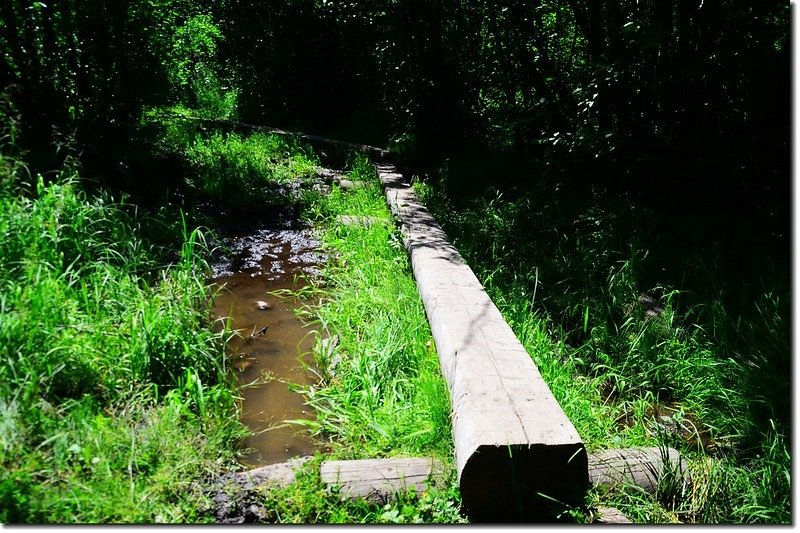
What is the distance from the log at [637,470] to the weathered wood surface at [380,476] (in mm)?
631

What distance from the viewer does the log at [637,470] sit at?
7.35ft

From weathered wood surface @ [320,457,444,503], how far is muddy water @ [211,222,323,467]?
0.38m

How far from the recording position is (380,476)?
2.21 meters

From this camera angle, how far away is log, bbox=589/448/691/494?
2.24 meters

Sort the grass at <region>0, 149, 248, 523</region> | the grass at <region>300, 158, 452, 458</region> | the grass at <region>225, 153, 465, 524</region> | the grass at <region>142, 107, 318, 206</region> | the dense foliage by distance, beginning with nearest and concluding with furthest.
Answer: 1. the grass at <region>0, 149, 248, 523</region>
2. the grass at <region>225, 153, 465, 524</region>
3. the grass at <region>300, 158, 452, 458</region>
4. the dense foliage
5. the grass at <region>142, 107, 318, 206</region>

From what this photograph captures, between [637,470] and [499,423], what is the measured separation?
0.66 meters

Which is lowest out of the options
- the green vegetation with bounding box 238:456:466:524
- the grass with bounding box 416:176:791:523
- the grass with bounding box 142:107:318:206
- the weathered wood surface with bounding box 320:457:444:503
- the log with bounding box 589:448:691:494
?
the green vegetation with bounding box 238:456:466:524

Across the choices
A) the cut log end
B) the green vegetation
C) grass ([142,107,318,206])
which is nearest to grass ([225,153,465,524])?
the green vegetation

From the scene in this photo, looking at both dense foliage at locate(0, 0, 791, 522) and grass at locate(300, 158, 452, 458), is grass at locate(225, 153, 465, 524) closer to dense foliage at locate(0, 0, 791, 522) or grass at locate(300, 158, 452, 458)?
grass at locate(300, 158, 452, 458)

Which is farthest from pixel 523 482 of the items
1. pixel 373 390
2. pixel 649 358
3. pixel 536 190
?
pixel 536 190

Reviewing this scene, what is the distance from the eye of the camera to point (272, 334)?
143 inches

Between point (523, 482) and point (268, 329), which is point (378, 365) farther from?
point (523, 482)

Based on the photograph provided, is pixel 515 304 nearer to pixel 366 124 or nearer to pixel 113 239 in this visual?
pixel 113 239

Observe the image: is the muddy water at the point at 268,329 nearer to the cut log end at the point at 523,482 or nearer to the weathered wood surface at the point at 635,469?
the cut log end at the point at 523,482
